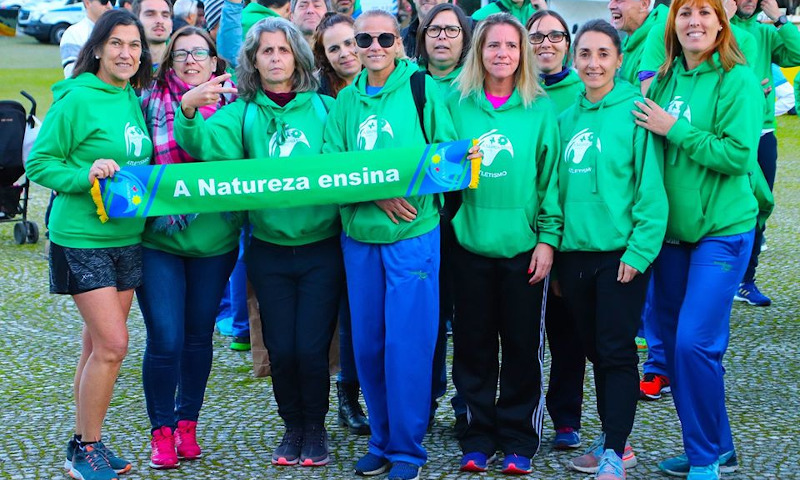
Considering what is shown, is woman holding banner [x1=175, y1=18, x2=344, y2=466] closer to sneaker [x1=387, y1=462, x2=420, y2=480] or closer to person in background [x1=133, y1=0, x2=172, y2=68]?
sneaker [x1=387, y1=462, x2=420, y2=480]

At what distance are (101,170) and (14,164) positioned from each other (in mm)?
6944

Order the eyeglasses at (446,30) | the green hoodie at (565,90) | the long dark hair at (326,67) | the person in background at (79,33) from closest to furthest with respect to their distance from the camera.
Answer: the green hoodie at (565,90)
the eyeglasses at (446,30)
the long dark hair at (326,67)
the person in background at (79,33)

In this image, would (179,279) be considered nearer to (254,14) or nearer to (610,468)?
(610,468)

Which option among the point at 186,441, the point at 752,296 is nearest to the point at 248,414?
the point at 186,441

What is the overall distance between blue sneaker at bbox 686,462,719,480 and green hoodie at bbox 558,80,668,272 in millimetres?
1019

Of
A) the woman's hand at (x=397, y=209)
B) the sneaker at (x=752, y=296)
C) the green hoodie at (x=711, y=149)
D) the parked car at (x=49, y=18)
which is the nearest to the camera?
the green hoodie at (x=711, y=149)

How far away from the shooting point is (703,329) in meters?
4.96

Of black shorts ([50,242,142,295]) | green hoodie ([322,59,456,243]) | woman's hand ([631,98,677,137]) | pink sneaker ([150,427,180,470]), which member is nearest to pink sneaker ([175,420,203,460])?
pink sneaker ([150,427,180,470])

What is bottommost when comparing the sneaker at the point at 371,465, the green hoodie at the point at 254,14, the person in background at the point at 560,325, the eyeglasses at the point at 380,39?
the sneaker at the point at 371,465

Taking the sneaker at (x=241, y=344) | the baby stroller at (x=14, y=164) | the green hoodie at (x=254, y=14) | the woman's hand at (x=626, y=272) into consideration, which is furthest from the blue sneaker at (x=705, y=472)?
the baby stroller at (x=14, y=164)

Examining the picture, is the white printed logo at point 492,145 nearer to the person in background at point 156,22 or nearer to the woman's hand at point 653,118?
the woman's hand at point 653,118

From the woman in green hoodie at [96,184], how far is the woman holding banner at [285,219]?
31cm

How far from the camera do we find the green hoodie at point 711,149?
4.84 m

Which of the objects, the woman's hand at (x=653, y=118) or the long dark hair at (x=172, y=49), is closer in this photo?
the woman's hand at (x=653, y=118)
